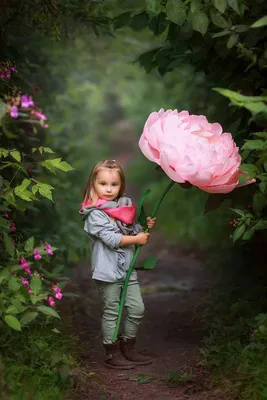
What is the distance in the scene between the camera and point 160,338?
5.36m

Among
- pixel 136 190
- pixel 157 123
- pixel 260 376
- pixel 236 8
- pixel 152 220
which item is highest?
pixel 236 8

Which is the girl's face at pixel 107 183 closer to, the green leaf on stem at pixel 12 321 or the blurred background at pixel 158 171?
the blurred background at pixel 158 171

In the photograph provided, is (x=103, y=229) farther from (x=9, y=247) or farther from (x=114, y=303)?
(x=9, y=247)

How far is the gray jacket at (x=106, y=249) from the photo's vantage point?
451cm

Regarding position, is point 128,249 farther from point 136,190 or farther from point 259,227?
point 136,190

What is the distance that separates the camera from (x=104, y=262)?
15.0 feet

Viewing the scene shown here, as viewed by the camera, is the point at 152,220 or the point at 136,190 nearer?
the point at 152,220

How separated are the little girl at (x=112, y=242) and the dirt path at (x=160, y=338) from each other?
201 mm

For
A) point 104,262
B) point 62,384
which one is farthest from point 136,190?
point 62,384

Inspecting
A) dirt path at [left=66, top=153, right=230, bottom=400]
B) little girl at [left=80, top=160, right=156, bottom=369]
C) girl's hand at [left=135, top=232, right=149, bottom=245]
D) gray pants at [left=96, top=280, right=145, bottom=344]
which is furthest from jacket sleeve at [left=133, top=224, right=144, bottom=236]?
dirt path at [left=66, top=153, right=230, bottom=400]

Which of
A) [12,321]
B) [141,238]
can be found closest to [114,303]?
[141,238]

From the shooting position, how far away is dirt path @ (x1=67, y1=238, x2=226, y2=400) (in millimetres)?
4164

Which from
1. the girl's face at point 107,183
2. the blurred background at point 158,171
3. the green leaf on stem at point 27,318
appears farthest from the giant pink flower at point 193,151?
the green leaf on stem at point 27,318

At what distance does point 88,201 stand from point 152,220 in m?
0.44
